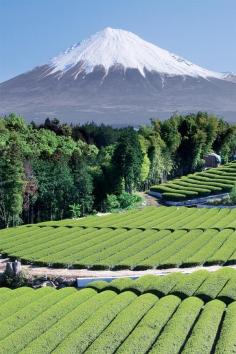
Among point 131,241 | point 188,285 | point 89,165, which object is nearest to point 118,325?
point 188,285

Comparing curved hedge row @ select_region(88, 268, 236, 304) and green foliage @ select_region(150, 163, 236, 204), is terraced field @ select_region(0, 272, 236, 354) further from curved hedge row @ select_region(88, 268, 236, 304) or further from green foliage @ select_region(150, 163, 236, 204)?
green foliage @ select_region(150, 163, 236, 204)

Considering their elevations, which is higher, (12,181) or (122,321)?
(12,181)

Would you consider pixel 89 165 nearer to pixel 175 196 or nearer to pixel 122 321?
pixel 175 196

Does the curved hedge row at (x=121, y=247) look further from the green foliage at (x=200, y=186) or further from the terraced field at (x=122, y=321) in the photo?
the green foliage at (x=200, y=186)

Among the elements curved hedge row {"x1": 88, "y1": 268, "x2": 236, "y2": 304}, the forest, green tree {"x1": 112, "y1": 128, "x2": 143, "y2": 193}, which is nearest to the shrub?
the forest

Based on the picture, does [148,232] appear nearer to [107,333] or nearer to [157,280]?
[157,280]

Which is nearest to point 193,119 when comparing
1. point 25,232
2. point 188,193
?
point 188,193

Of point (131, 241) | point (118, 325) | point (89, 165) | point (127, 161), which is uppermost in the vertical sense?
point (127, 161)
